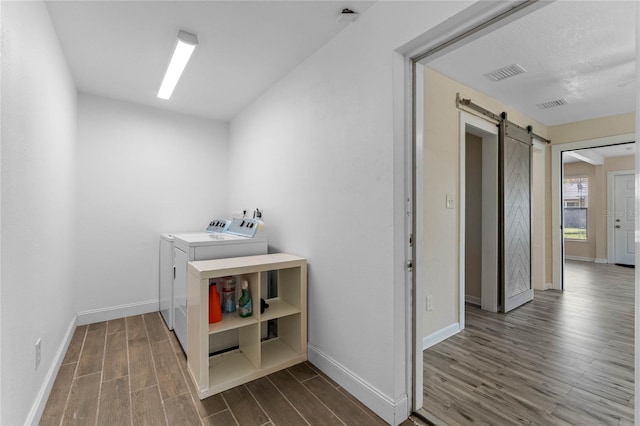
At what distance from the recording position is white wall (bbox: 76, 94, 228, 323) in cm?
312

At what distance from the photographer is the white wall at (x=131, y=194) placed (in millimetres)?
3119

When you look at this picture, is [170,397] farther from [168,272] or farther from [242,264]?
[168,272]

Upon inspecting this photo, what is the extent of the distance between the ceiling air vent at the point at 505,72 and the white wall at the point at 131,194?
3385mm

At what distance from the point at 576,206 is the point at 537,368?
21.6ft

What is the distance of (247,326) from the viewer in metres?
2.27

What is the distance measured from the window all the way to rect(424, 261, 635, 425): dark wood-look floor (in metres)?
3.99

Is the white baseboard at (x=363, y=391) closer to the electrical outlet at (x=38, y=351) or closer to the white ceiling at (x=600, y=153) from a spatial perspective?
the electrical outlet at (x=38, y=351)

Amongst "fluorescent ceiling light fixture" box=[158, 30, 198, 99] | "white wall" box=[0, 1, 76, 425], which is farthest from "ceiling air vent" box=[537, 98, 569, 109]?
"white wall" box=[0, 1, 76, 425]

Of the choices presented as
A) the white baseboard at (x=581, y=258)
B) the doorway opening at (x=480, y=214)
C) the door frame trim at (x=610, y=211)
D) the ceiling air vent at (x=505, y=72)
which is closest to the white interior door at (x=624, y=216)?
the door frame trim at (x=610, y=211)

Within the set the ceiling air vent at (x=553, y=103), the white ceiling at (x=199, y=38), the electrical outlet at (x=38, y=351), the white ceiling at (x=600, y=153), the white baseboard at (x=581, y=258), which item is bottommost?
the white baseboard at (x=581, y=258)

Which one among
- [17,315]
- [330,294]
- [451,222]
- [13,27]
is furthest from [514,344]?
[13,27]

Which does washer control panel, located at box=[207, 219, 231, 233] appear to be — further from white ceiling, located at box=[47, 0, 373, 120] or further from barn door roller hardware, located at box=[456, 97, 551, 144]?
barn door roller hardware, located at box=[456, 97, 551, 144]

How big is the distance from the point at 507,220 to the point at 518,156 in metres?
0.93

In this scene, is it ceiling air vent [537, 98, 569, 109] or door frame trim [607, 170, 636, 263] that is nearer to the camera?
ceiling air vent [537, 98, 569, 109]
